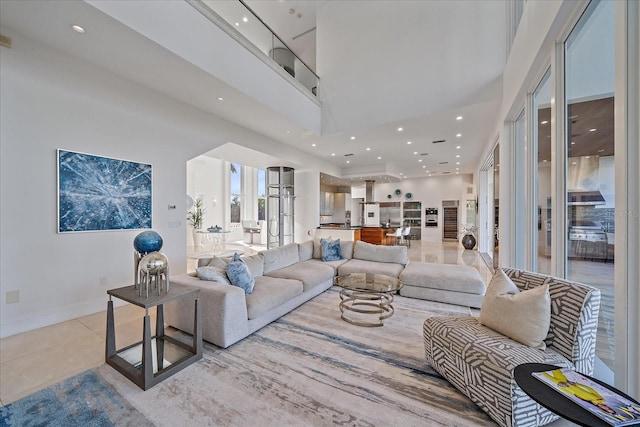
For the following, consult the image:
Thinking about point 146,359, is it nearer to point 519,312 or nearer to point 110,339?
point 110,339

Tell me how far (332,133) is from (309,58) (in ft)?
12.9

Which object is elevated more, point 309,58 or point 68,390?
point 309,58

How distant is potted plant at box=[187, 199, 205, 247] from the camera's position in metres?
10.2

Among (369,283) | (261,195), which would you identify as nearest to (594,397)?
(369,283)

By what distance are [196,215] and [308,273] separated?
8.22 metres

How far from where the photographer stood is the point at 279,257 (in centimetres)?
440

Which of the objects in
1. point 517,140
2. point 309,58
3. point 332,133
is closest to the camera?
point 517,140

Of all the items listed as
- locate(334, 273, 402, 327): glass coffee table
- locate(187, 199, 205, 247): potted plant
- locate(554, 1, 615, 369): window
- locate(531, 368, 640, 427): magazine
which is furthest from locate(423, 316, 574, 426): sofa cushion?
locate(187, 199, 205, 247): potted plant

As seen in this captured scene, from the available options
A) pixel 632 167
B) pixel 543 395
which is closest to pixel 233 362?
pixel 543 395

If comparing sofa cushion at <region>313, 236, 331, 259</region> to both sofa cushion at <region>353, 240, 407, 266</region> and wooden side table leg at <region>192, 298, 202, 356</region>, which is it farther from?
wooden side table leg at <region>192, 298, 202, 356</region>

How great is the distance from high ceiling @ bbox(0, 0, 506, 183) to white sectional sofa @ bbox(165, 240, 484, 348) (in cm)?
275

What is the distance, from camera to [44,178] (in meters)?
3.18

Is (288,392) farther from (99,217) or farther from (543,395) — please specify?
(99,217)

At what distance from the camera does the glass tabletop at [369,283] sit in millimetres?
3250
